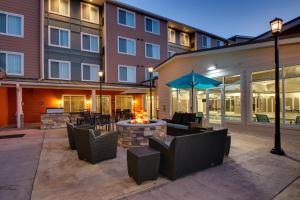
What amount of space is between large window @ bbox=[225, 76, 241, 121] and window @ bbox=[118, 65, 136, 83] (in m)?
9.65

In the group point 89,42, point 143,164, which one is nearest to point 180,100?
point 89,42

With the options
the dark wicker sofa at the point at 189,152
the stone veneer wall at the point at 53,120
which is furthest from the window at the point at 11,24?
the dark wicker sofa at the point at 189,152

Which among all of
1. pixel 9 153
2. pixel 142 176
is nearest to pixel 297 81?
pixel 142 176

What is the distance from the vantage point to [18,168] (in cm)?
452

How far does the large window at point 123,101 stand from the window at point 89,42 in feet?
16.0

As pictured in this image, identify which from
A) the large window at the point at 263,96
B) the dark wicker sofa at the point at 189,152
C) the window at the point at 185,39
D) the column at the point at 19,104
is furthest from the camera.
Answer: the window at the point at 185,39

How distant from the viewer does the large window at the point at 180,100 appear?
12466mm

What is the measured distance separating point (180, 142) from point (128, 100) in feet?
49.1

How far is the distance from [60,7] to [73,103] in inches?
307

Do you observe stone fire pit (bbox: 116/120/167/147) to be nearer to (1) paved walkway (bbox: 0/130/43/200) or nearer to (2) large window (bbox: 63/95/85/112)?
(1) paved walkway (bbox: 0/130/43/200)

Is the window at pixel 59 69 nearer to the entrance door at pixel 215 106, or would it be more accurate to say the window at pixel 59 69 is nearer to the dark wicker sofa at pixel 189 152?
the entrance door at pixel 215 106

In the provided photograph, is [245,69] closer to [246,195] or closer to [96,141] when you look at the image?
[246,195]

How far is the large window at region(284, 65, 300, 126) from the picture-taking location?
7.11 meters

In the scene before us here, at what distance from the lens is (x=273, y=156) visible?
5172mm
